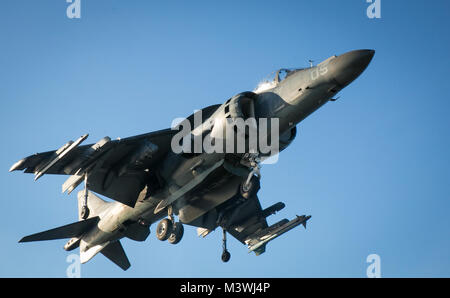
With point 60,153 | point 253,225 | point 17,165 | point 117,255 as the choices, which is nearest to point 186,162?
point 60,153

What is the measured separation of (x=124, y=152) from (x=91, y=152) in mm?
1499

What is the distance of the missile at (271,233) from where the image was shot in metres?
22.2

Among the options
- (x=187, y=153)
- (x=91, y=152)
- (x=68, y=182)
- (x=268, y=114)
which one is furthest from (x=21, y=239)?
(x=268, y=114)

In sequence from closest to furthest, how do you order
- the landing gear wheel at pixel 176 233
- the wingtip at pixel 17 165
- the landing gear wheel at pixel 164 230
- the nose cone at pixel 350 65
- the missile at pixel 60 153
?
the nose cone at pixel 350 65 < the missile at pixel 60 153 < the wingtip at pixel 17 165 < the landing gear wheel at pixel 164 230 < the landing gear wheel at pixel 176 233

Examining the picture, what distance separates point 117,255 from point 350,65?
504 inches

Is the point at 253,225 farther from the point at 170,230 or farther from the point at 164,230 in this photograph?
the point at 164,230

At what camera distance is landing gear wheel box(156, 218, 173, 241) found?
20562 mm

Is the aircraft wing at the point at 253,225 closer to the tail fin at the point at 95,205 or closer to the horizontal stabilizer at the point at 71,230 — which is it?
the tail fin at the point at 95,205

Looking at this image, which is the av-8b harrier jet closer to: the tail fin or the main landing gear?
the main landing gear

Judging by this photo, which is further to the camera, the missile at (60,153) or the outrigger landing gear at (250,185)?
the outrigger landing gear at (250,185)

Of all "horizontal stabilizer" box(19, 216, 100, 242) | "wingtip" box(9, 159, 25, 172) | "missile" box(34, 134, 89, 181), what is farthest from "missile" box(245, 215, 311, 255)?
"wingtip" box(9, 159, 25, 172)

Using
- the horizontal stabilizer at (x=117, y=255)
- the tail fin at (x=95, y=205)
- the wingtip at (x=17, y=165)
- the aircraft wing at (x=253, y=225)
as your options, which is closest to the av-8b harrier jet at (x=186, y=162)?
the wingtip at (x=17, y=165)

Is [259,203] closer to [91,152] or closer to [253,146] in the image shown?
[253,146]

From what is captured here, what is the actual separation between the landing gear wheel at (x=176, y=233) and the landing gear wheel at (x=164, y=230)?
186 mm
